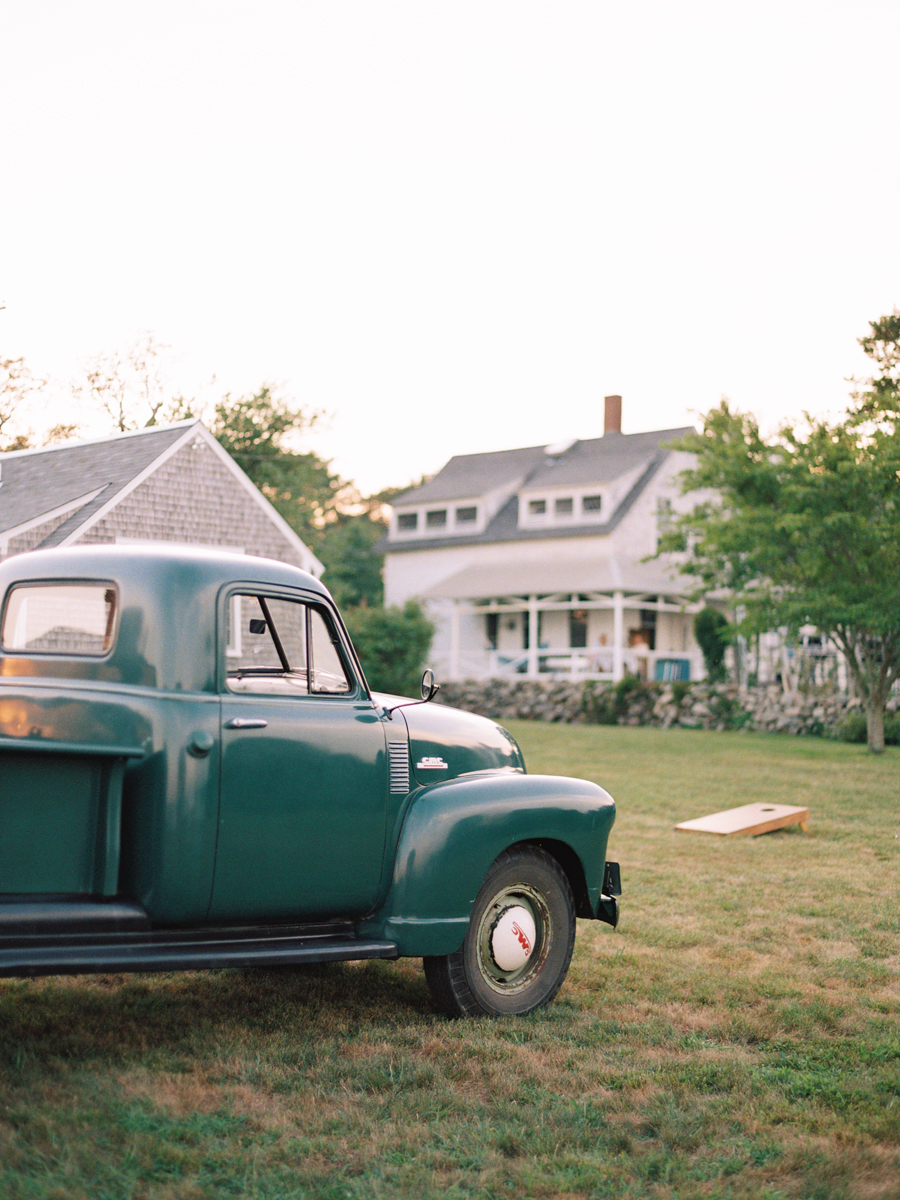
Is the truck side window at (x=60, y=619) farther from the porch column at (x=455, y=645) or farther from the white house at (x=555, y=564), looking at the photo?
Answer: the porch column at (x=455, y=645)

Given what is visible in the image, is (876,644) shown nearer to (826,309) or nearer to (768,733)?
(768,733)

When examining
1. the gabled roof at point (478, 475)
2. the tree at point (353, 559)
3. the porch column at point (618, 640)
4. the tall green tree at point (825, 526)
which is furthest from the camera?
the tree at point (353, 559)

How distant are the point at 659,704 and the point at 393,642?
676cm

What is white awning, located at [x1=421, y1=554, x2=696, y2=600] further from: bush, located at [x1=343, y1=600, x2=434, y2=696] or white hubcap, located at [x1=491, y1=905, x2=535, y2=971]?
white hubcap, located at [x1=491, y1=905, x2=535, y2=971]

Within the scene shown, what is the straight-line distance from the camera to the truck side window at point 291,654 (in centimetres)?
489

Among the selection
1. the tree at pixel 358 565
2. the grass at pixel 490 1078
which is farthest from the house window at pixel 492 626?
the grass at pixel 490 1078

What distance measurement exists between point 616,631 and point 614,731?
6886 mm

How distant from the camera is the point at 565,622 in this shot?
35562mm

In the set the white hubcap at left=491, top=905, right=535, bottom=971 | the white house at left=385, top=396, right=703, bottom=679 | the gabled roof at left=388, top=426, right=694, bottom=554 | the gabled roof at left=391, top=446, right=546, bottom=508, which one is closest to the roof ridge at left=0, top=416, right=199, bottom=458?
the white hubcap at left=491, top=905, right=535, bottom=971

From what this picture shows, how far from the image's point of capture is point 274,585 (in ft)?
16.0

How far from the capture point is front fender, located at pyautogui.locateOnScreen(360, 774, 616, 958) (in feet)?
16.0

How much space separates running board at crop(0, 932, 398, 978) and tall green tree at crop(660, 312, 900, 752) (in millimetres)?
16000

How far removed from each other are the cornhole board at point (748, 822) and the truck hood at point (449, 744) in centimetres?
533

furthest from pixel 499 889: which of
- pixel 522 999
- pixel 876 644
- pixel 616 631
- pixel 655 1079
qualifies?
pixel 616 631
